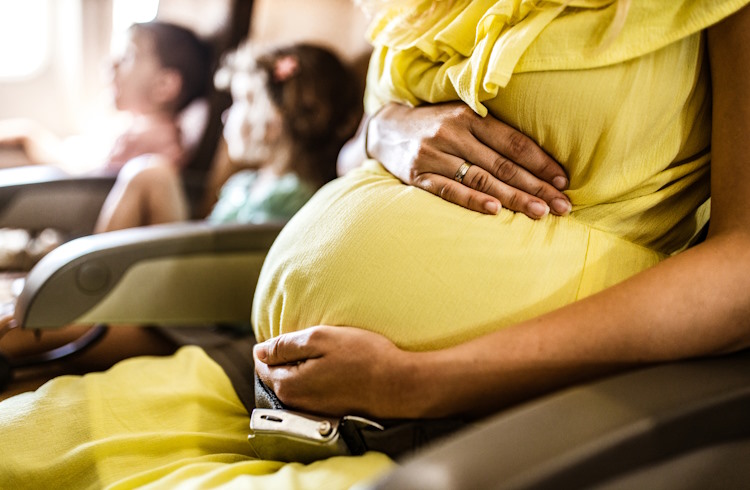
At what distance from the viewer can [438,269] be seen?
0.64 meters

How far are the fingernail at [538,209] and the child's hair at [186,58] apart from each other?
62.3 inches

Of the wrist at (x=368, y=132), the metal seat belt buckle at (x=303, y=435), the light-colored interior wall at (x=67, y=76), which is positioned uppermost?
the wrist at (x=368, y=132)

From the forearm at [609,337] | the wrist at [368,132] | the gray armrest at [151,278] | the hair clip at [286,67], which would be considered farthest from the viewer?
the hair clip at [286,67]

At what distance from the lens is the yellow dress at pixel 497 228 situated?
2.02ft

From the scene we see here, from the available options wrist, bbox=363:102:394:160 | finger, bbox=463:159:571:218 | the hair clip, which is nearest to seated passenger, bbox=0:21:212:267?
the hair clip

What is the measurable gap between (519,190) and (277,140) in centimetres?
113

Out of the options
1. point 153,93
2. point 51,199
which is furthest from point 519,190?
point 153,93

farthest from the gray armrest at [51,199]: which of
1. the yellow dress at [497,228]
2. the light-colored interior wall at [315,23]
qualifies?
the yellow dress at [497,228]

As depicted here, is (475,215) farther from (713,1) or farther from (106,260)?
(106,260)

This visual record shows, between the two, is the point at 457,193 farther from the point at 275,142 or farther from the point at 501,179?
the point at 275,142

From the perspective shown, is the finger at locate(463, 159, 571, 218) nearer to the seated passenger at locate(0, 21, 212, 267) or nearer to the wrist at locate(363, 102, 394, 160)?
the wrist at locate(363, 102, 394, 160)

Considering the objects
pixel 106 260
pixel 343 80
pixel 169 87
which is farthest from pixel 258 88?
pixel 106 260

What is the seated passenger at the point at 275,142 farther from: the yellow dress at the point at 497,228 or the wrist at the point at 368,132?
the yellow dress at the point at 497,228

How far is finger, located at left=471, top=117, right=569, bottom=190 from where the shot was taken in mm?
669
